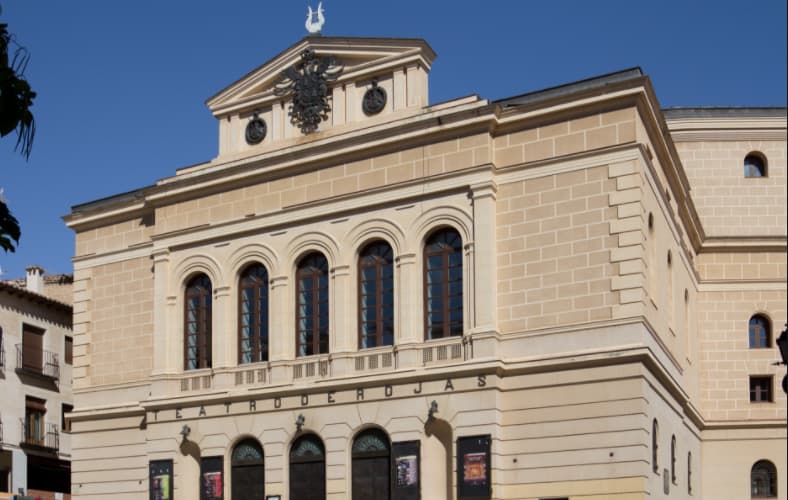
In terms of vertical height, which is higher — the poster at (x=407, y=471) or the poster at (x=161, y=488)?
the poster at (x=407, y=471)

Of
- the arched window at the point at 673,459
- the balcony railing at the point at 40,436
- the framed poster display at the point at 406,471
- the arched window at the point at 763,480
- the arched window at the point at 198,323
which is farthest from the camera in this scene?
the balcony railing at the point at 40,436

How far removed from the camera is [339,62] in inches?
1261

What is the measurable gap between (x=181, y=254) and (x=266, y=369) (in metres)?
4.44

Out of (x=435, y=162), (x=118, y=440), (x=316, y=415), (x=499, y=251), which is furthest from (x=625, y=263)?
(x=118, y=440)

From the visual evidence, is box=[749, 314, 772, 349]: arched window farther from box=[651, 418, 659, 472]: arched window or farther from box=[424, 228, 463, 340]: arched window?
box=[424, 228, 463, 340]: arched window

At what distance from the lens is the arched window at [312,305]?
102 feet

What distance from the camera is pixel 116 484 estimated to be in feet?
112

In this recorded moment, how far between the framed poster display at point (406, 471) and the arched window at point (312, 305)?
11.7 ft

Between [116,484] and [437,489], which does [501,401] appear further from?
[116,484]

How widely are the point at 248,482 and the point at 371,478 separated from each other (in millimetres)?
3691

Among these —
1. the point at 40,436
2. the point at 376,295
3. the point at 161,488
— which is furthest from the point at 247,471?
the point at 40,436

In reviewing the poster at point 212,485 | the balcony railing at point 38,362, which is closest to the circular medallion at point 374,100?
the poster at point 212,485

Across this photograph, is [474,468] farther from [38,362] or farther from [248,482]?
[38,362]

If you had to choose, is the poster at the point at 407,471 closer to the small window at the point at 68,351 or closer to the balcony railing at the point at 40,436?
the balcony railing at the point at 40,436
